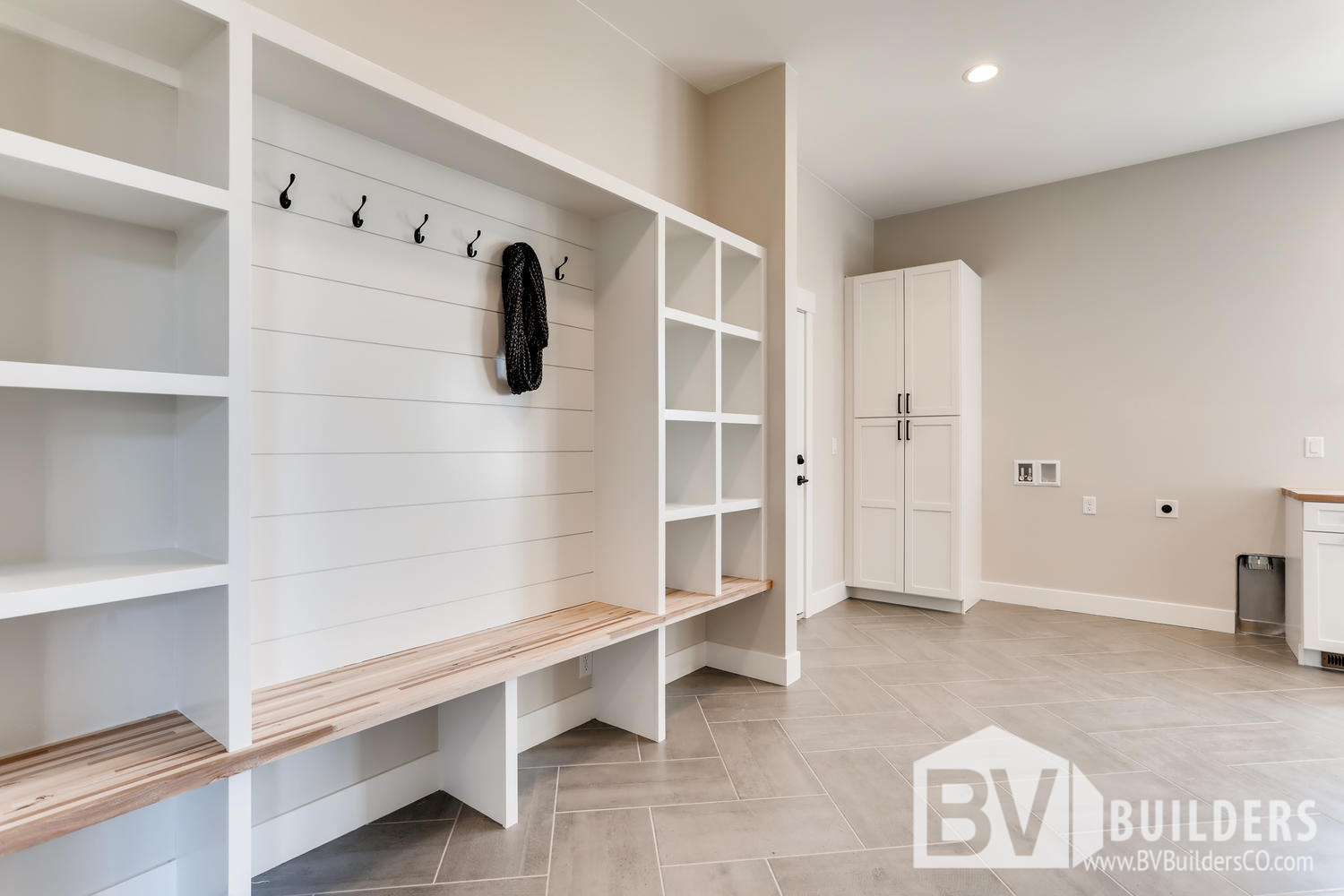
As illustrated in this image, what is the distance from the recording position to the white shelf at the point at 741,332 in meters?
2.84

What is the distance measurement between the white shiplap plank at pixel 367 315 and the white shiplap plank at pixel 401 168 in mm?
295

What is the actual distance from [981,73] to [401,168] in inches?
111

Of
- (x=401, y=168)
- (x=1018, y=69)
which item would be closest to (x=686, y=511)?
(x=401, y=168)

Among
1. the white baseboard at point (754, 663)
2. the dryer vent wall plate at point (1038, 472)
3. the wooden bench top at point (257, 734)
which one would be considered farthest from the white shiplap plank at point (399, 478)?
the dryer vent wall plate at point (1038, 472)

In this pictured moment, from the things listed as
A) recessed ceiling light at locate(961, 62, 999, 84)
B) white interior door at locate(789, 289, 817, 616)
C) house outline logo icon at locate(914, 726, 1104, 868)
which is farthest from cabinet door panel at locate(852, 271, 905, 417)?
house outline logo icon at locate(914, 726, 1104, 868)

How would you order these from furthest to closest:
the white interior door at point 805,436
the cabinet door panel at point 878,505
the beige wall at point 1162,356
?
the cabinet door panel at point 878,505
the white interior door at point 805,436
the beige wall at point 1162,356

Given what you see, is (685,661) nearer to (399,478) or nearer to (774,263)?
(399,478)

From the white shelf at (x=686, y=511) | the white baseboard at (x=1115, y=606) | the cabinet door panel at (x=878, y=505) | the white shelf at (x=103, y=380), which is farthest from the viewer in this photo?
the cabinet door panel at (x=878, y=505)

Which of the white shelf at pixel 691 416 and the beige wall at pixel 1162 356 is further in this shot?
the beige wall at pixel 1162 356

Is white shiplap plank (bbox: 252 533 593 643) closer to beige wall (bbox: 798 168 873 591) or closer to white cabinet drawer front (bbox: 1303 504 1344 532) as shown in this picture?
beige wall (bbox: 798 168 873 591)

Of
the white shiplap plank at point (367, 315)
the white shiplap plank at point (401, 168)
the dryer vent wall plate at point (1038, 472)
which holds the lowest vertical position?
the dryer vent wall plate at point (1038, 472)

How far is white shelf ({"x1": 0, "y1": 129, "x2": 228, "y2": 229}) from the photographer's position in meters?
1.12

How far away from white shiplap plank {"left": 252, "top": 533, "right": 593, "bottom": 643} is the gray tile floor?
64 centimetres

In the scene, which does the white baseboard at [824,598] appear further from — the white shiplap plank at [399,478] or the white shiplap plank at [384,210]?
the white shiplap plank at [384,210]
